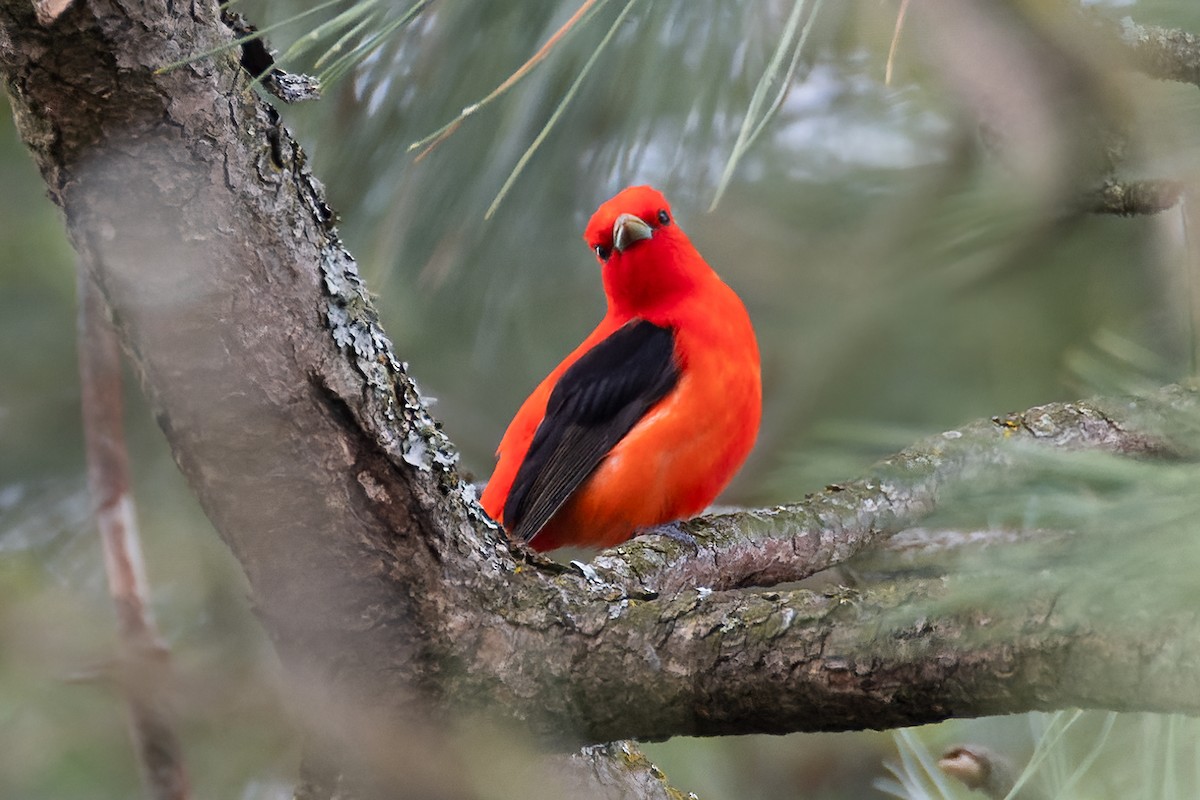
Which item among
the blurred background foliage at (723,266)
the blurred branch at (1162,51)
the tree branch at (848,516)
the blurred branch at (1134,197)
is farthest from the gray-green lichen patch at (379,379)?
the blurred branch at (1134,197)

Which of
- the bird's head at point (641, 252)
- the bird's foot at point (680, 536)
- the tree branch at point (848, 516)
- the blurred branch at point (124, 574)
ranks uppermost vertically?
the blurred branch at point (124, 574)

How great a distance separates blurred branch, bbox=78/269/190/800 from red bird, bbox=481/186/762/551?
1113mm

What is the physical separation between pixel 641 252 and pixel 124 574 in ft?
6.22

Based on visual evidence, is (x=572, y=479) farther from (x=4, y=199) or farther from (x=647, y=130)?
(x=4, y=199)

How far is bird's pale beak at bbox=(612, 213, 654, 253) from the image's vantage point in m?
2.70

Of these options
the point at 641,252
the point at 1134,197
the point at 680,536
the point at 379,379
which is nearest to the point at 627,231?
the point at 641,252

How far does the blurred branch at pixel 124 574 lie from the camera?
0.70 meters

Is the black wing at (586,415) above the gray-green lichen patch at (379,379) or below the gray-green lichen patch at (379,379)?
below

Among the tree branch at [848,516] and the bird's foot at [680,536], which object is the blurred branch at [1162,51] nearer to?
the tree branch at [848,516]

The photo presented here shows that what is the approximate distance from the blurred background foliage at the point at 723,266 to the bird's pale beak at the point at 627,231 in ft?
0.30

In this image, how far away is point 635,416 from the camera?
276cm

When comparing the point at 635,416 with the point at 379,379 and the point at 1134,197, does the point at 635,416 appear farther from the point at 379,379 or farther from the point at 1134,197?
the point at 379,379

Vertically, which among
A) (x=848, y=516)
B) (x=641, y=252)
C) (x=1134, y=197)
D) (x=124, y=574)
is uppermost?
(x=124, y=574)

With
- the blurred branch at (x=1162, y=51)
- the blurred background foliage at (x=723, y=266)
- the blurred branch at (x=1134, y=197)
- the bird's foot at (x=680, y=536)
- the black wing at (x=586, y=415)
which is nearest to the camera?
the blurred background foliage at (x=723, y=266)
